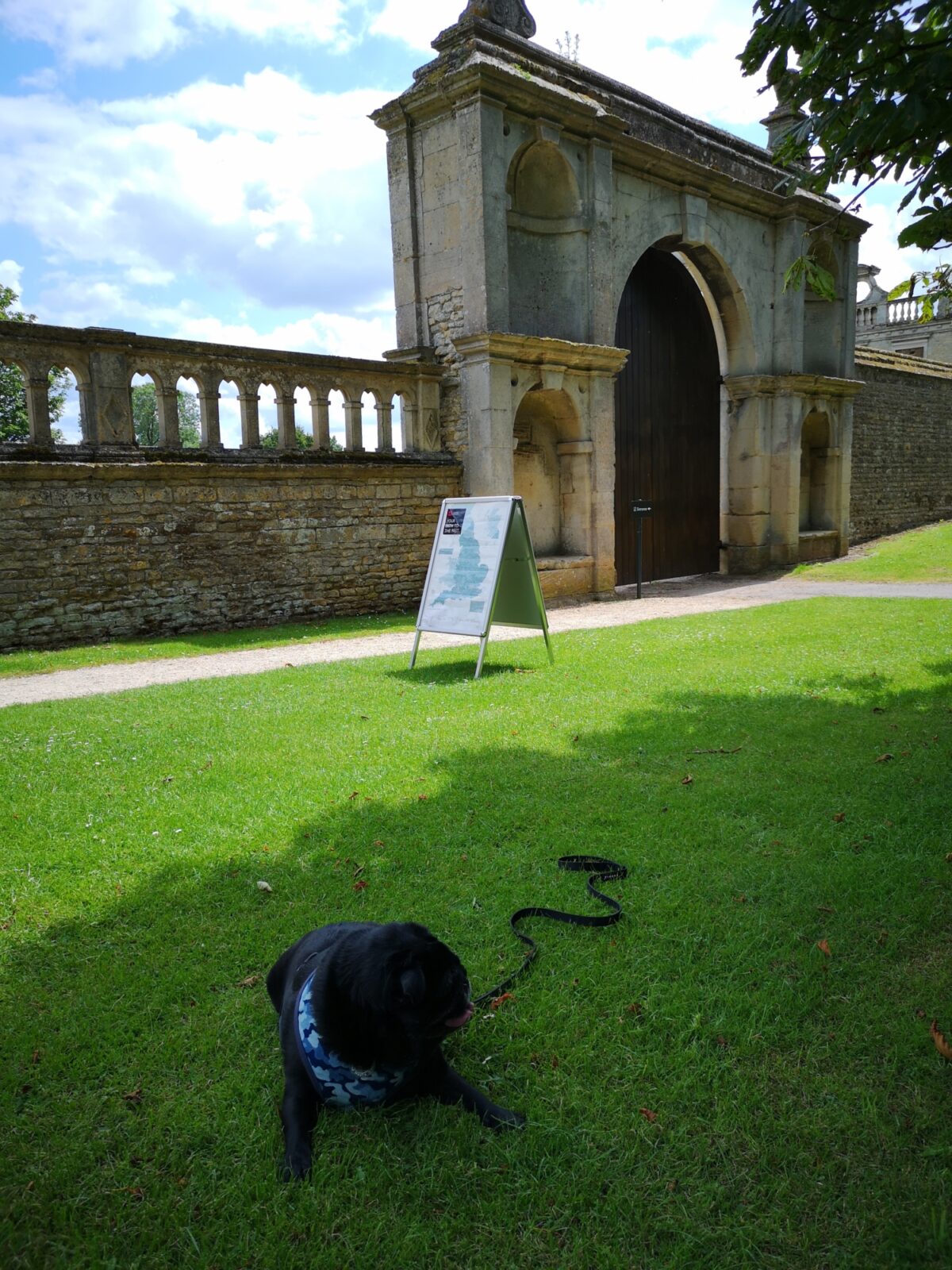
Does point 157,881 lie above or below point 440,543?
below

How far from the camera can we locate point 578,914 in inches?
115

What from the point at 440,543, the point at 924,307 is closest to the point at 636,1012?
the point at 924,307

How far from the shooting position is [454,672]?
714 cm

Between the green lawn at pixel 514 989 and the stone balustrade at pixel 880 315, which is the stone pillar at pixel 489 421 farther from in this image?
the stone balustrade at pixel 880 315

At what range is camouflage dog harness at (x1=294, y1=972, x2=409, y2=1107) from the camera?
1.84 meters

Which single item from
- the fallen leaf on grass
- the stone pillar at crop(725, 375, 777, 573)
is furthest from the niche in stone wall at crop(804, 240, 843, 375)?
the fallen leaf on grass

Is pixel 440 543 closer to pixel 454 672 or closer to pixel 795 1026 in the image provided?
pixel 454 672

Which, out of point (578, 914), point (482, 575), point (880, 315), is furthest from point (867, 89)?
point (880, 315)

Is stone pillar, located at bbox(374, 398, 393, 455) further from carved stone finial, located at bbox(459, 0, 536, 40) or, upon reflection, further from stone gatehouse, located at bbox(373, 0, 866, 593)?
carved stone finial, located at bbox(459, 0, 536, 40)

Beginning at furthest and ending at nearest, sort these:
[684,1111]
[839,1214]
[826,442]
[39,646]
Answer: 1. [826,442]
2. [39,646]
3. [684,1111]
4. [839,1214]

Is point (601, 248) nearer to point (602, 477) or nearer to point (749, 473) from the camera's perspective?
point (602, 477)

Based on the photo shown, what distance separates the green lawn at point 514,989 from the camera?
68.1 inches

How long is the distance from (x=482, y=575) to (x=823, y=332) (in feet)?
45.3

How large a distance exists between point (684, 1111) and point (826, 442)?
17.5m
